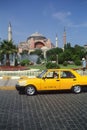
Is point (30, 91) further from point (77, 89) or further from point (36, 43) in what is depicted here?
point (36, 43)

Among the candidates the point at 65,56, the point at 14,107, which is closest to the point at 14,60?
the point at 65,56

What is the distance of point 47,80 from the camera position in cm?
1359

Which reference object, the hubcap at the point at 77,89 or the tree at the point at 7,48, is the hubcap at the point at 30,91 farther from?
the tree at the point at 7,48

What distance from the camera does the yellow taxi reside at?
13461 mm

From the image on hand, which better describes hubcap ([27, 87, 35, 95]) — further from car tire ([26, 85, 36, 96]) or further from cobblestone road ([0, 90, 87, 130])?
cobblestone road ([0, 90, 87, 130])

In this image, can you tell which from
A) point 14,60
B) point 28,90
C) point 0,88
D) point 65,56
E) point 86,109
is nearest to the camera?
point 86,109

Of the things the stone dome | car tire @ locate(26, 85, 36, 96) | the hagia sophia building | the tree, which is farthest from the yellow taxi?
the stone dome

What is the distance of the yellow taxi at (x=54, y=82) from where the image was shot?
44.2 feet

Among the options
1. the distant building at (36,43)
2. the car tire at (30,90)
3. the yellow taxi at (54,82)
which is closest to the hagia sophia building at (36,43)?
the distant building at (36,43)

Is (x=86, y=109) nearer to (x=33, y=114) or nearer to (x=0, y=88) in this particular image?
(x=33, y=114)

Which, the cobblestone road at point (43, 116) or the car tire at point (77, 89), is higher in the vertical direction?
the car tire at point (77, 89)

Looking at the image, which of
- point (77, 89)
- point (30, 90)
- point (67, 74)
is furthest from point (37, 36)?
point (30, 90)

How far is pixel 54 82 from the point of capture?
1364 centimetres

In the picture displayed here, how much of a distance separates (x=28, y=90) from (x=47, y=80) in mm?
1064
